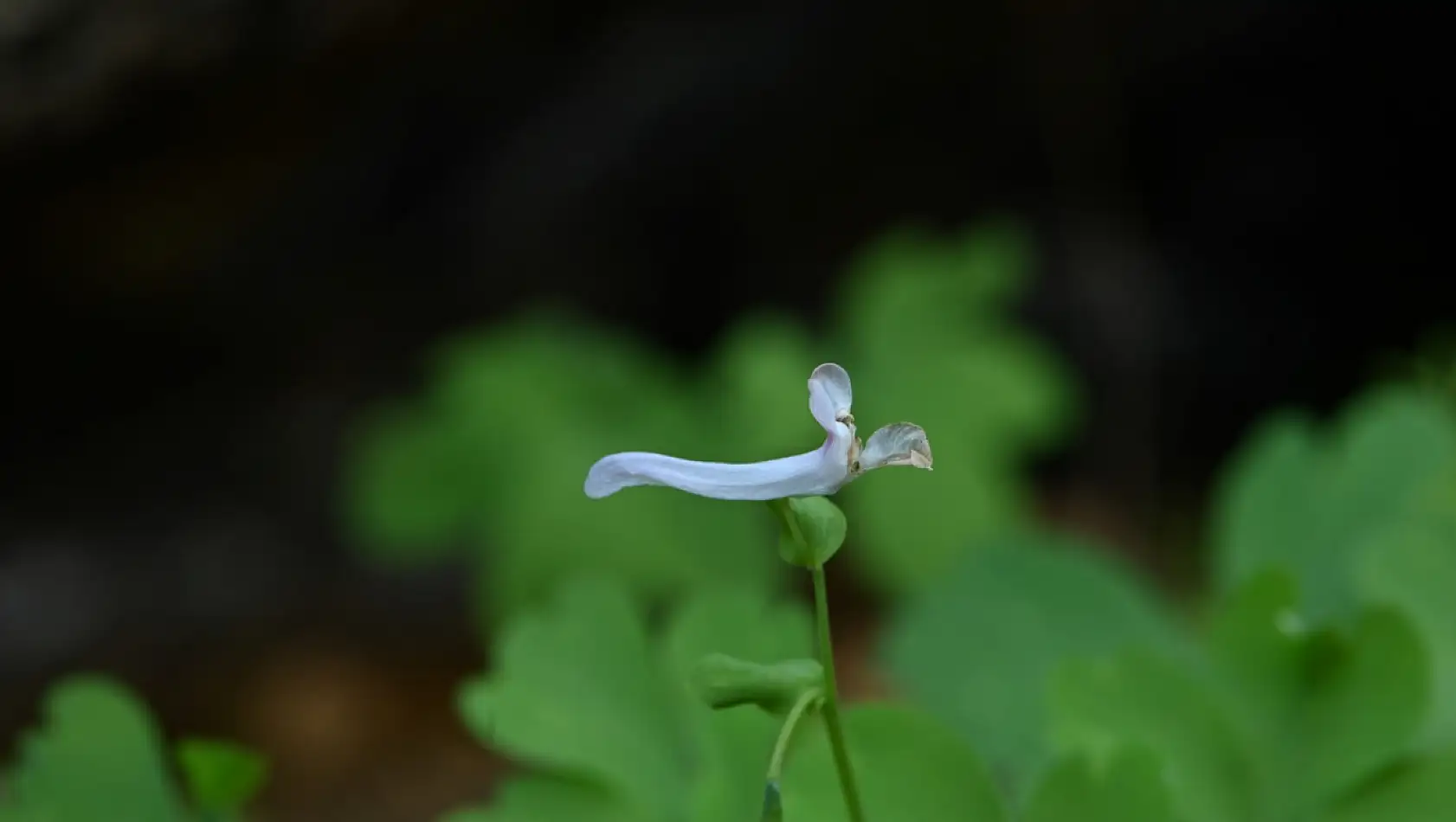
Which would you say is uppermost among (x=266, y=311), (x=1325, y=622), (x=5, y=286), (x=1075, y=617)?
(x=266, y=311)

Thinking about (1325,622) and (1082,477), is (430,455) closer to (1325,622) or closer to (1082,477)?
(1082,477)

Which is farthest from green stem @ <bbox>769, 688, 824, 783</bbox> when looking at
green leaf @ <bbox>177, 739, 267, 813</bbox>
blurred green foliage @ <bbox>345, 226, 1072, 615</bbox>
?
blurred green foliage @ <bbox>345, 226, 1072, 615</bbox>

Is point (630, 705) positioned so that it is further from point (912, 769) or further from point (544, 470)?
point (544, 470)

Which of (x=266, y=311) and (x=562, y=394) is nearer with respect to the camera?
(x=562, y=394)

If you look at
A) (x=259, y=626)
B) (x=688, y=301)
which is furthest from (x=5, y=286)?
(x=688, y=301)

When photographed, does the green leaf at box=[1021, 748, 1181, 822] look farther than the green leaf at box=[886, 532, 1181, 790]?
No

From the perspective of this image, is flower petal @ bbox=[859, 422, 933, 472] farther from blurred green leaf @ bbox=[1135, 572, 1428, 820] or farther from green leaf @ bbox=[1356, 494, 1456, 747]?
green leaf @ bbox=[1356, 494, 1456, 747]

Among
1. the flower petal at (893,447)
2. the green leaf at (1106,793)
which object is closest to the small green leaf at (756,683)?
the flower petal at (893,447)
